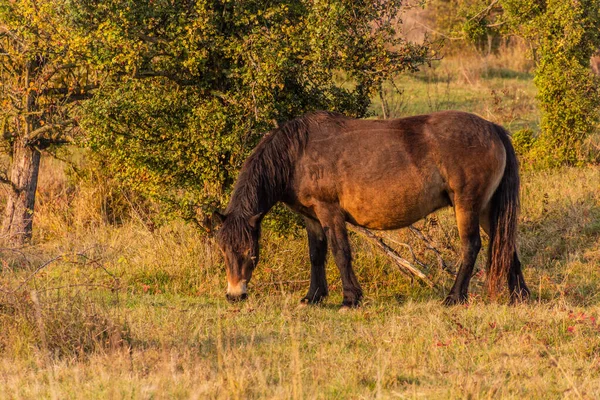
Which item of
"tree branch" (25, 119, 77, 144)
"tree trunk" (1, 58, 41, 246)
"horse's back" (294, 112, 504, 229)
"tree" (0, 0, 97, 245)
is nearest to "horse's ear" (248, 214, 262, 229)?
"horse's back" (294, 112, 504, 229)

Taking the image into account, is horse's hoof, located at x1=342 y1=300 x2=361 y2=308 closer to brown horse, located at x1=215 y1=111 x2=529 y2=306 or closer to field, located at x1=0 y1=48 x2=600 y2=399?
brown horse, located at x1=215 y1=111 x2=529 y2=306

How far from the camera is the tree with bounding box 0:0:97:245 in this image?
10148mm

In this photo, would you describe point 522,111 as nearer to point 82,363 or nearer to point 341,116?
point 341,116

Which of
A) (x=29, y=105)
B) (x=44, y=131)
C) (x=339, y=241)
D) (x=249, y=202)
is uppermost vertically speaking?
(x=29, y=105)

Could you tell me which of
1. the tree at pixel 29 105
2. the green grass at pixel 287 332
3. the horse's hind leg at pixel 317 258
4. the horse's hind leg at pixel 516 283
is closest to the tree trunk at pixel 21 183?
the tree at pixel 29 105

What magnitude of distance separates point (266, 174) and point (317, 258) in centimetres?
117

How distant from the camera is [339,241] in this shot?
826 cm

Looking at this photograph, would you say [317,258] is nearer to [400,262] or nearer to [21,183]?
[400,262]

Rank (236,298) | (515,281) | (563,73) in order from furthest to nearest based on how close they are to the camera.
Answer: (563,73) → (515,281) → (236,298)

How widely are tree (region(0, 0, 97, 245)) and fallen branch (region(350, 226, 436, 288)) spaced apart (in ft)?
12.5

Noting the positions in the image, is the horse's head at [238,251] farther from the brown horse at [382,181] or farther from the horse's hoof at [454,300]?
the horse's hoof at [454,300]

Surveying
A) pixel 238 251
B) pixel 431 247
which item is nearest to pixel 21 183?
pixel 238 251

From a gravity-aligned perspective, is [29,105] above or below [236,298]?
above

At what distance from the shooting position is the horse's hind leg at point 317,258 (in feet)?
28.3
